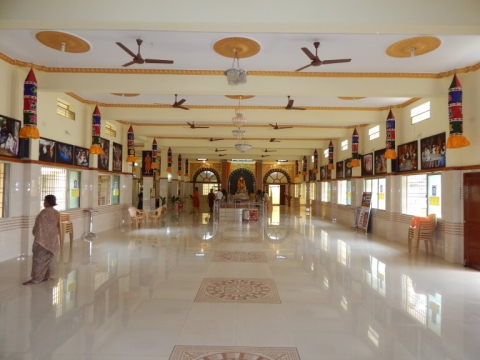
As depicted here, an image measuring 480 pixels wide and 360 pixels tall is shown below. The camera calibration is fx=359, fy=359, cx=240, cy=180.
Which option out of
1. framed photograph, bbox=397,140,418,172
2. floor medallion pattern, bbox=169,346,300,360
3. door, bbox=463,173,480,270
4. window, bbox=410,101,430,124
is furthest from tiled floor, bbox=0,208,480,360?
window, bbox=410,101,430,124

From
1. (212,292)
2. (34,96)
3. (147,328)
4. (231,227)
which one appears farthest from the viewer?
(231,227)

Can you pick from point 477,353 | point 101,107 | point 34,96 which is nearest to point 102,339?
point 477,353

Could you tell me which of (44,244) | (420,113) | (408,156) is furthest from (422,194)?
(44,244)

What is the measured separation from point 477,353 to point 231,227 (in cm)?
1091

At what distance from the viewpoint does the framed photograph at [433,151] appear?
8.87 m

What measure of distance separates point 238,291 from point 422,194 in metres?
7.20

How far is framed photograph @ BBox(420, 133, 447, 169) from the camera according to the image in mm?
8867

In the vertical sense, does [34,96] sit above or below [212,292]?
above

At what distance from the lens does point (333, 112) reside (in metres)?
12.5

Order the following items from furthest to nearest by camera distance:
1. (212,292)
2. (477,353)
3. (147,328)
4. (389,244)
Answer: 1. (389,244)
2. (212,292)
3. (147,328)
4. (477,353)

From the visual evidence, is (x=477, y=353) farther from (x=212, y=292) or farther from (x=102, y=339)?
(x=102, y=339)

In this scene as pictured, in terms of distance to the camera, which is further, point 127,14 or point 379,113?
point 379,113

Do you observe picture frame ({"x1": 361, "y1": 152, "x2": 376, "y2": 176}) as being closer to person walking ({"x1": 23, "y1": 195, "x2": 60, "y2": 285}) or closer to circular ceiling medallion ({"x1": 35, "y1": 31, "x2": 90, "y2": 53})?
circular ceiling medallion ({"x1": 35, "y1": 31, "x2": 90, "y2": 53})

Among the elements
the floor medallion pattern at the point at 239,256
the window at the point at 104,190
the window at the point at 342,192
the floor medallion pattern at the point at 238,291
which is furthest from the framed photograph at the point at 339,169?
the floor medallion pattern at the point at 238,291
